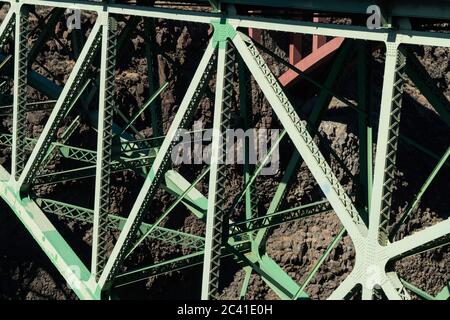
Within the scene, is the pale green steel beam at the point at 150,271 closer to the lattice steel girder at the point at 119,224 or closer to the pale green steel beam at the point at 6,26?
the lattice steel girder at the point at 119,224

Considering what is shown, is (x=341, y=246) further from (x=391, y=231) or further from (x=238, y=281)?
(x=391, y=231)

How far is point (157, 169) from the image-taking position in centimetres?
1427

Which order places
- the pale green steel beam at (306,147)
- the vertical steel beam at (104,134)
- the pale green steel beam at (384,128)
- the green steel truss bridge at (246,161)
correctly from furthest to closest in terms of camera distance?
the vertical steel beam at (104,134)
the pale green steel beam at (306,147)
the green steel truss bridge at (246,161)
the pale green steel beam at (384,128)

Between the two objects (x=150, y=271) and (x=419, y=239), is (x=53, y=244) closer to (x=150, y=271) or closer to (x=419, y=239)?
(x=150, y=271)

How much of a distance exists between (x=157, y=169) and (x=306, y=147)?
3.02 metres

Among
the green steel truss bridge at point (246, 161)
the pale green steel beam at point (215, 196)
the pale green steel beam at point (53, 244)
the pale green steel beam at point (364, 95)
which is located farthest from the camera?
the pale green steel beam at point (53, 244)

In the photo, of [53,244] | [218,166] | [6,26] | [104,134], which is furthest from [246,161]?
[6,26]

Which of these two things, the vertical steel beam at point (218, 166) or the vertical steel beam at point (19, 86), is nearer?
the vertical steel beam at point (218, 166)

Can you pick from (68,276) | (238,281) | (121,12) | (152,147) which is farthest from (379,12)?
(238,281)

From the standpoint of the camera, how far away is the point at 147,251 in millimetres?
28438

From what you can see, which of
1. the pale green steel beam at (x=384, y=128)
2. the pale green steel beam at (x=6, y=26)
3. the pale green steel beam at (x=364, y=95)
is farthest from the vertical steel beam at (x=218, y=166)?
the pale green steel beam at (x=6, y=26)

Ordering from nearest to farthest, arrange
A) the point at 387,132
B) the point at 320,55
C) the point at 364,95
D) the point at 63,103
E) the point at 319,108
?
1. the point at 387,132
2. the point at 364,95
3. the point at 319,108
4. the point at 63,103
5. the point at 320,55

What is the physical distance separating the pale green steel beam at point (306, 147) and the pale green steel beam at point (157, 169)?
68 centimetres

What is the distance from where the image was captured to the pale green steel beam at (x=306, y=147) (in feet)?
38.6
